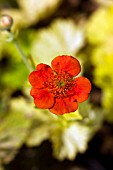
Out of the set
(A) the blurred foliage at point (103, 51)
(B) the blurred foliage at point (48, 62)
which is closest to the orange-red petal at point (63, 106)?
(B) the blurred foliage at point (48, 62)

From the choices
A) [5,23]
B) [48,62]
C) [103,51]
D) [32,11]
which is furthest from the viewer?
[32,11]

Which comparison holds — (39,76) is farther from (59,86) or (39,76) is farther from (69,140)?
(69,140)

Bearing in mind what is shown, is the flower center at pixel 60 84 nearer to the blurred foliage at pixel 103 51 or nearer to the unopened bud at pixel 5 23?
the unopened bud at pixel 5 23

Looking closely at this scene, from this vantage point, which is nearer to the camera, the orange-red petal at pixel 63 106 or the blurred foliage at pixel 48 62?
the orange-red petal at pixel 63 106

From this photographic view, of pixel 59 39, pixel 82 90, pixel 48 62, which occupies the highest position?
pixel 59 39

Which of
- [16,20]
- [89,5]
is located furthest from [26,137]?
[89,5]

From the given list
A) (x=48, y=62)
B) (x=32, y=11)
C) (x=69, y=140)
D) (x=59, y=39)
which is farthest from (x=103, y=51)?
(x=69, y=140)
